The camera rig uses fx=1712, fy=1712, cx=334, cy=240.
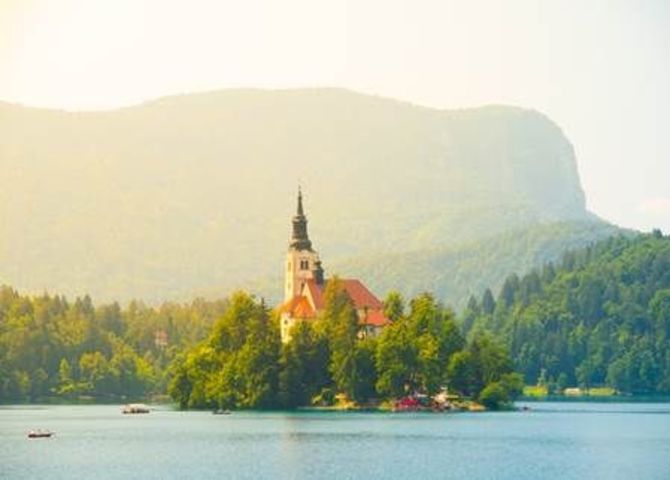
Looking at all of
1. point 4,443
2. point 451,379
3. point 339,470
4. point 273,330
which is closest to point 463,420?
point 451,379

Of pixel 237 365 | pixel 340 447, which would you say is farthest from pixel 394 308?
pixel 340 447

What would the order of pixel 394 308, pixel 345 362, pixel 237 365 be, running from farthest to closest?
pixel 394 308, pixel 237 365, pixel 345 362

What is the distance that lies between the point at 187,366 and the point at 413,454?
8400 cm

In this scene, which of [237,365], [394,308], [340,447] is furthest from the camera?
[394,308]

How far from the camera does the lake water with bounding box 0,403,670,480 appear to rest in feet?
336

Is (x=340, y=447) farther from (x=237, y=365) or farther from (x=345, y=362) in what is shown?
(x=237, y=365)

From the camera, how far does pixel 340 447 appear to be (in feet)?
401

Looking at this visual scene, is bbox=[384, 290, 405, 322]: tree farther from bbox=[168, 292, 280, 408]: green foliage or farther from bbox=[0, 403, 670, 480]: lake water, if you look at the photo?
bbox=[0, 403, 670, 480]: lake water

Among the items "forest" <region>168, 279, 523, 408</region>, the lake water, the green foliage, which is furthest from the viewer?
the green foliage

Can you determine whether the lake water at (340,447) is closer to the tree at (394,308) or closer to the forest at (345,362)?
the forest at (345,362)

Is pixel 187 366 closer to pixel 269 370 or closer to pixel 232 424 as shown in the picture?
pixel 269 370

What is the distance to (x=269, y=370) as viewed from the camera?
185750 mm

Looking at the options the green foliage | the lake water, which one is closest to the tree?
the green foliage

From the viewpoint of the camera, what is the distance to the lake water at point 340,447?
102 metres
